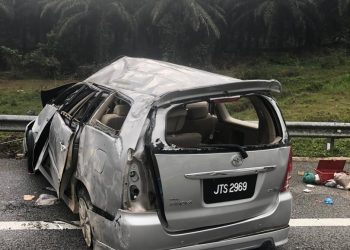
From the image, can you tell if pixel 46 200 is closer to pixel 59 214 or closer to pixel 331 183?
pixel 59 214

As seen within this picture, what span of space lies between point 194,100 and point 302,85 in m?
16.3

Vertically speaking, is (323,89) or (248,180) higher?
(248,180)

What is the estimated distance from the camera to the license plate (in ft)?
11.9

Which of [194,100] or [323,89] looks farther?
[323,89]

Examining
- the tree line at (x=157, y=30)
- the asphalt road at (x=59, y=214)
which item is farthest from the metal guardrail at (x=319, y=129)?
the tree line at (x=157, y=30)

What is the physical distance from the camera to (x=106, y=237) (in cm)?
371

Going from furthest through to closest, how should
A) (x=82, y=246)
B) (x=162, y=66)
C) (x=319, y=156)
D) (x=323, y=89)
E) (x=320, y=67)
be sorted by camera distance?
(x=320, y=67) < (x=323, y=89) < (x=319, y=156) < (x=162, y=66) < (x=82, y=246)

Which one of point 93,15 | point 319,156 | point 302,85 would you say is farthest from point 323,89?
point 93,15

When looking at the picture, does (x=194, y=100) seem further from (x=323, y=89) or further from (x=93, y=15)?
(x=93, y=15)

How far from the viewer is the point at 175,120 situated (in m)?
4.08

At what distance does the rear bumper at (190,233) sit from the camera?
345cm

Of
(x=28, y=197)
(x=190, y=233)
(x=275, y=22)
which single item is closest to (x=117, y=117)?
(x=190, y=233)

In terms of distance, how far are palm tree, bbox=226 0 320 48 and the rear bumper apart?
25838 millimetres

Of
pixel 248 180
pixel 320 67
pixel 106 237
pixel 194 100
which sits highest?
pixel 194 100
